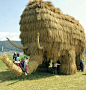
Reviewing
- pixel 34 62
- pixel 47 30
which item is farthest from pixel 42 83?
pixel 47 30

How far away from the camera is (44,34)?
6.04 metres

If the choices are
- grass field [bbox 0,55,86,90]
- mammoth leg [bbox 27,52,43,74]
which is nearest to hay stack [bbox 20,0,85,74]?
mammoth leg [bbox 27,52,43,74]

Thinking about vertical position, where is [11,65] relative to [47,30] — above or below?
below

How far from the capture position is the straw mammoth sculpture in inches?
238

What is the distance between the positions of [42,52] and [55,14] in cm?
205

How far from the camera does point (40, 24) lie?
6.09m

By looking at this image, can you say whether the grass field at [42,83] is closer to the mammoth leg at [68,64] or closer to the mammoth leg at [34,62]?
the mammoth leg at [34,62]

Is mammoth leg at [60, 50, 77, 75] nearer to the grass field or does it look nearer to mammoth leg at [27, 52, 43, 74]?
the grass field

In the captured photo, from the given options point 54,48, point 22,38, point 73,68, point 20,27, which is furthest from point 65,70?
point 20,27

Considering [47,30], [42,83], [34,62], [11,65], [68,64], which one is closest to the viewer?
[11,65]

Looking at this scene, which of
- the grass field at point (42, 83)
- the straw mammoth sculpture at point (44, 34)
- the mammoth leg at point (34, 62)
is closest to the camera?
the grass field at point (42, 83)

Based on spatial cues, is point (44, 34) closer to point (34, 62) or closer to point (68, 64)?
point (34, 62)

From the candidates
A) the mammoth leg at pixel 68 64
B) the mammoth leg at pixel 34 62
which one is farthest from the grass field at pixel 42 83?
the mammoth leg at pixel 68 64

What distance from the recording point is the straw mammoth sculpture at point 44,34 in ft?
19.8
